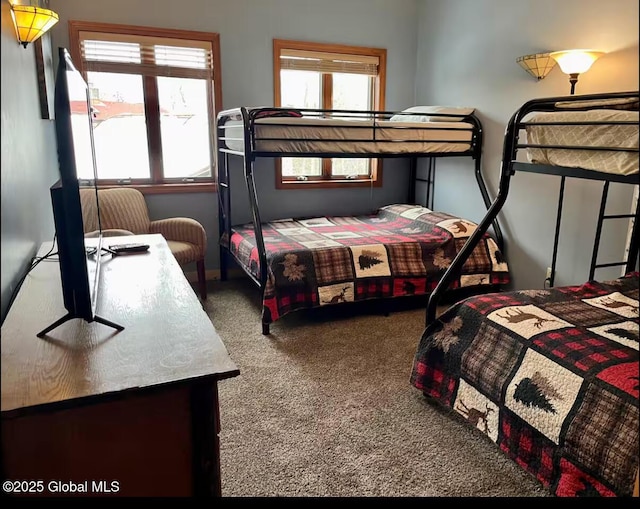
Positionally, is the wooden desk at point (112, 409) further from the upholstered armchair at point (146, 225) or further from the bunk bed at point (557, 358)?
the upholstered armchair at point (146, 225)

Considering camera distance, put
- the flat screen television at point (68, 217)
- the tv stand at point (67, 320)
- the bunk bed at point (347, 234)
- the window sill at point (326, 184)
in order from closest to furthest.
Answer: the flat screen television at point (68, 217)
the tv stand at point (67, 320)
the bunk bed at point (347, 234)
the window sill at point (326, 184)

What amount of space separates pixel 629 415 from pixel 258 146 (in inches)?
99.8

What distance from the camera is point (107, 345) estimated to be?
120 centimetres

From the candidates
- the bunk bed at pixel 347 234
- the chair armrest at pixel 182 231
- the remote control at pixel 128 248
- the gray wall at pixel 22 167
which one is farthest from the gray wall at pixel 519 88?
the gray wall at pixel 22 167

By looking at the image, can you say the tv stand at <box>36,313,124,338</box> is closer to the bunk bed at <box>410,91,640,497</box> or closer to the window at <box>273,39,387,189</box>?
the bunk bed at <box>410,91,640,497</box>

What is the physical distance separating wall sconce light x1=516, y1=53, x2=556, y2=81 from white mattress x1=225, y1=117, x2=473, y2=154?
66 cm

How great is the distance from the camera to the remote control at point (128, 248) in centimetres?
221

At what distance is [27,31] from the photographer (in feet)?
6.58

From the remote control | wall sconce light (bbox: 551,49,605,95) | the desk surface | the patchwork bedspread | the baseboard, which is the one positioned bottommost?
the baseboard

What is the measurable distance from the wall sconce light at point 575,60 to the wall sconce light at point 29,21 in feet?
8.44

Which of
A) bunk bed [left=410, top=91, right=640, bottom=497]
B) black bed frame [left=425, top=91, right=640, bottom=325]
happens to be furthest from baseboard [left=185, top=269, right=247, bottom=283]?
bunk bed [left=410, top=91, right=640, bottom=497]

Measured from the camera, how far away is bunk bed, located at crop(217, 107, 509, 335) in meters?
3.00

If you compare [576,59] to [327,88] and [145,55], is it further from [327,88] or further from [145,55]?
[145,55]

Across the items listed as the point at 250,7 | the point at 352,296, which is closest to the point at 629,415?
the point at 352,296
